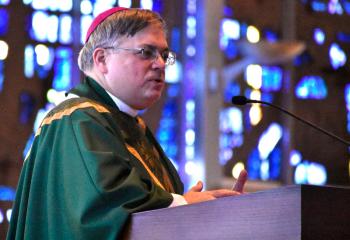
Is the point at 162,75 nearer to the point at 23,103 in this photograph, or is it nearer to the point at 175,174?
the point at 175,174

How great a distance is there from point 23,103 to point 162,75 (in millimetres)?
4832

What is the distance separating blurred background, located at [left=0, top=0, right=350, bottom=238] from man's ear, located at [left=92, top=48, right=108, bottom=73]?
4.56m

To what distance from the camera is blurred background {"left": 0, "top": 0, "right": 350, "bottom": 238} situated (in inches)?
347

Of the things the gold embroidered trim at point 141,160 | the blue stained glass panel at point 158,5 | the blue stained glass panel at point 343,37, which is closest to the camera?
the gold embroidered trim at point 141,160

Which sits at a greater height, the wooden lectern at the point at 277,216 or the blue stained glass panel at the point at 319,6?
the blue stained glass panel at the point at 319,6

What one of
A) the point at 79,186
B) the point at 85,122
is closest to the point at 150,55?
the point at 85,122

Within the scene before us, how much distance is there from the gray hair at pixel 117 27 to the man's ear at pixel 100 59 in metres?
0.03

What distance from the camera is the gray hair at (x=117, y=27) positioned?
4.15m

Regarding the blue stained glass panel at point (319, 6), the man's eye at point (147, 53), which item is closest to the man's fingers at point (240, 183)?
the man's eye at point (147, 53)

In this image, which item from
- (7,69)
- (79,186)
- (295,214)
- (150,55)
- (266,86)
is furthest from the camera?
(266,86)

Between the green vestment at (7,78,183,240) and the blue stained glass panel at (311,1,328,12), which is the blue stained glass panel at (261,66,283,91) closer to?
the blue stained glass panel at (311,1,328,12)

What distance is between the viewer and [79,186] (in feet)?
11.8

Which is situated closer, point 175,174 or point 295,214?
point 295,214

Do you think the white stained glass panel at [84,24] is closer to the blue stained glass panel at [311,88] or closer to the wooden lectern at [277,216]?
the blue stained glass panel at [311,88]
